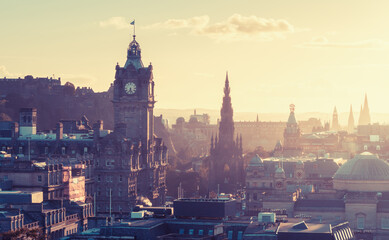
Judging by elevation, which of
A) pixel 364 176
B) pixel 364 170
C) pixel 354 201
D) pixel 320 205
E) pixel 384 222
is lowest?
pixel 384 222

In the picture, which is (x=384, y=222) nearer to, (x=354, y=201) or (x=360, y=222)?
(x=360, y=222)

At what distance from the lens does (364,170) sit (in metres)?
184

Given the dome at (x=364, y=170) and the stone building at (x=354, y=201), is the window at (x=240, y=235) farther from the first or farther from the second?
the dome at (x=364, y=170)

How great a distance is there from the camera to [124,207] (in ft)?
629

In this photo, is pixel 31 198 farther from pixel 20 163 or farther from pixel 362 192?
pixel 362 192

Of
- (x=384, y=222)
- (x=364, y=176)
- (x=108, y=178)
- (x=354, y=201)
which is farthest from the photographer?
(x=108, y=178)

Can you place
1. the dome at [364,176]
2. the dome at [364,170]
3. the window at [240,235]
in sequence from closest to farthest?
the window at [240,235] → the dome at [364,176] → the dome at [364,170]

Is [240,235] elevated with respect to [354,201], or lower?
lower

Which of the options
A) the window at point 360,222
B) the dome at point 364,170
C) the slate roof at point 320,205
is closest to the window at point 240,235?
the window at point 360,222

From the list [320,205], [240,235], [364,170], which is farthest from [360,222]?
[240,235]

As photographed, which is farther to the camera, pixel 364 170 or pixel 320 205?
pixel 364 170

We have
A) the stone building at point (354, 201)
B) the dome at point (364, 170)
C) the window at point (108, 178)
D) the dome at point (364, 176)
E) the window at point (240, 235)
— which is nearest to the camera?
the window at point (240, 235)

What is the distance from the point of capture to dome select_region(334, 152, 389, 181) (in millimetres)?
182250

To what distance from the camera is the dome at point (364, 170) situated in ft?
598
